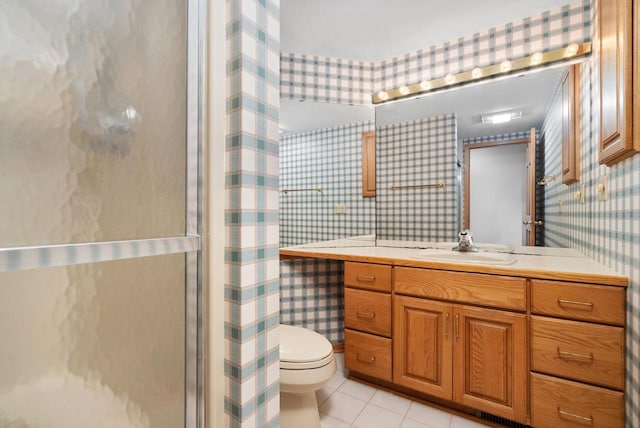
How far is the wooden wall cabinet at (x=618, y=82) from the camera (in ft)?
3.50

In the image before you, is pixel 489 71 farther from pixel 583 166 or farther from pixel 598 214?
pixel 598 214

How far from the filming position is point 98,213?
18.9 inches

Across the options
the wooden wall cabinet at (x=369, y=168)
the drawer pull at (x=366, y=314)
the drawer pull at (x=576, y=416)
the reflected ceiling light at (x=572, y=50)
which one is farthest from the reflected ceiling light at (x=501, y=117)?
the drawer pull at (x=576, y=416)

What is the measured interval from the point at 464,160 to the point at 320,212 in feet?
3.51

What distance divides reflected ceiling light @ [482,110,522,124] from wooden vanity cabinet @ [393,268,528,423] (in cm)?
108

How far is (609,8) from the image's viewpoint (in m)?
1.32

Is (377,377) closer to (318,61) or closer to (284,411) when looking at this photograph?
(284,411)

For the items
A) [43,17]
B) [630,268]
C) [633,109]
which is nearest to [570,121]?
[633,109]

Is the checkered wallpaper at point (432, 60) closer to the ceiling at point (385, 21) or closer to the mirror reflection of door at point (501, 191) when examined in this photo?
the ceiling at point (385, 21)

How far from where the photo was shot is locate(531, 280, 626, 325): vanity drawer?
1235mm

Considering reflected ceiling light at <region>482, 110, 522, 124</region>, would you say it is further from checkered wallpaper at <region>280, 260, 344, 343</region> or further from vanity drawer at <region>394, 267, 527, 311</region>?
checkered wallpaper at <region>280, 260, 344, 343</region>

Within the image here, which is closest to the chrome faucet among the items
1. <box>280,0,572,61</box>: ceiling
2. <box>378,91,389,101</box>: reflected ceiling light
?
<box>378,91,389,101</box>: reflected ceiling light

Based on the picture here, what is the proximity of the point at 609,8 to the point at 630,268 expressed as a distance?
1.11 m

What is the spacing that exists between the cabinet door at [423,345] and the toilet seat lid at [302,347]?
482 mm
